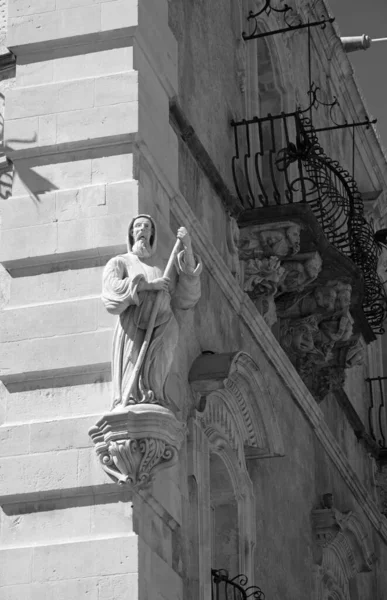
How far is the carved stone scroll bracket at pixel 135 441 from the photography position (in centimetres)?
1152

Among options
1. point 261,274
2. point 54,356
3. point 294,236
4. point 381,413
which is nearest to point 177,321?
point 54,356

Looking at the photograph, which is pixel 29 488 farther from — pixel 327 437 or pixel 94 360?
pixel 327 437

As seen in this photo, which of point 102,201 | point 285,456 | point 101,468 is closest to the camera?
point 101,468

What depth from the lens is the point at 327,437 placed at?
752 inches

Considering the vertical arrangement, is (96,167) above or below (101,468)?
above

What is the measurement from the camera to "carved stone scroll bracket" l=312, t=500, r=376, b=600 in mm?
17672

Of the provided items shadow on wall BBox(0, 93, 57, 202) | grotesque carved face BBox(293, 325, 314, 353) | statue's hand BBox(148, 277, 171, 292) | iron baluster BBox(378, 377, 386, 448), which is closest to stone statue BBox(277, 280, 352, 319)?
grotesque carved face BBox(293, 325, 314, 353)

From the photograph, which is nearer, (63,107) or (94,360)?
(94,360)

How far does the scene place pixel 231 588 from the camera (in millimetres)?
14375

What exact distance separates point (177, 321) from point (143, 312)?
0.36 metres

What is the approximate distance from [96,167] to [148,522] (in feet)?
9.34

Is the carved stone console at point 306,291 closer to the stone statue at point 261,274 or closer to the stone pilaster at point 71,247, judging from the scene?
the stone statue at point 261,274

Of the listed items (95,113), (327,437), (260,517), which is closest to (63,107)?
(95,113)

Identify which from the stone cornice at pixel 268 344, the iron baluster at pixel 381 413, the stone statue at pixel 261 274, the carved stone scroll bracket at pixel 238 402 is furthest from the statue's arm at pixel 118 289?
the iron baluster at pixel 381 413
